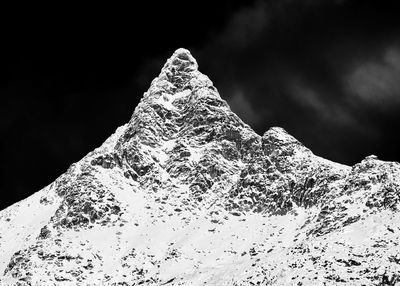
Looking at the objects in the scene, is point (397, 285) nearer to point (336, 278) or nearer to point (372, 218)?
point (336, 278)

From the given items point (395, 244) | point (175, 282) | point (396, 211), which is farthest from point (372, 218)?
point (175, 282)

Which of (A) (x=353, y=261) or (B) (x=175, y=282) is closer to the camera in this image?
(A) (x=353, y=261)

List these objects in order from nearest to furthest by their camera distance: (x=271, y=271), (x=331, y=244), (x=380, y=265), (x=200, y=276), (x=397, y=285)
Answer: (x=397, y=285) → (x=380, y=265) → (x=271, y=271) → (x=331, y=244) → (x=200, y=276)

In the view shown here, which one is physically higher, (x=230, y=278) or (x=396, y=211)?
(x=396, y=211)

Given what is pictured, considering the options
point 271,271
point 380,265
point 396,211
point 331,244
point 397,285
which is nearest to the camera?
point 397,285

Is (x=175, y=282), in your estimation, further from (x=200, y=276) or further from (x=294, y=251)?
(x=294, y=251)

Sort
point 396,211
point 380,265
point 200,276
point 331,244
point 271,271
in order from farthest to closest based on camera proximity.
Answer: point 396,211
point 200,276
point 331,244
point 271,271
point 380,265

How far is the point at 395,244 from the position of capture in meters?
157

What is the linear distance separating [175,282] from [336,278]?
67283 mm

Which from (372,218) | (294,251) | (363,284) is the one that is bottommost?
(363,284)

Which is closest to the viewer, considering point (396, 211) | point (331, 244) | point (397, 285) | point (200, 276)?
point (397, 285)

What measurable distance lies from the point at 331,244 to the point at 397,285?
34.5 m

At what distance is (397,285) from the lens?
124 meters

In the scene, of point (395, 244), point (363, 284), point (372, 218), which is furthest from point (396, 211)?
point (363, 284)
